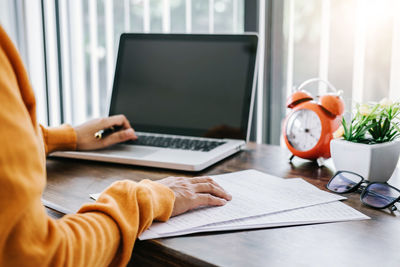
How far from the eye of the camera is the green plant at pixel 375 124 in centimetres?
93

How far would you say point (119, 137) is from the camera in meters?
1.22

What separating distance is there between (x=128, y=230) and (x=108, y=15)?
1748mm

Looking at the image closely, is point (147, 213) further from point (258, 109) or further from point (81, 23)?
point (81, 23)

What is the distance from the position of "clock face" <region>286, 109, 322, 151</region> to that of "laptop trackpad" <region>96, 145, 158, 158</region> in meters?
0.38

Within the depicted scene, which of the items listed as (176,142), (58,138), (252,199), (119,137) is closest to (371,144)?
(252,199)

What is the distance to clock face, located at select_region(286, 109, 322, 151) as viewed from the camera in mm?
1094

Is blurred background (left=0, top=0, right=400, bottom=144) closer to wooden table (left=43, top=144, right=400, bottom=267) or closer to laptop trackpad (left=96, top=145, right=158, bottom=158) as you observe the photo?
laptop trackpad (left=96, top=145, right=158, bottom=158)

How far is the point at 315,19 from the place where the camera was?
1.42 m

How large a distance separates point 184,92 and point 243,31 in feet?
1.40

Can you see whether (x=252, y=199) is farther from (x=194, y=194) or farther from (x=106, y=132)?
(x=106, y=132)

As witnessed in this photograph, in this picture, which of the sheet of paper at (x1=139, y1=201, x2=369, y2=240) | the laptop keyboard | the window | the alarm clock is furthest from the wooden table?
the window

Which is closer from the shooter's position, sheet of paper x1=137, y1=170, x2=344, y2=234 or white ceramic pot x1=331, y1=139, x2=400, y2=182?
sheet of paper x1=137, y1=170, x2=344, y2=234

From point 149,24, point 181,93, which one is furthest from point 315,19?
point 149,24

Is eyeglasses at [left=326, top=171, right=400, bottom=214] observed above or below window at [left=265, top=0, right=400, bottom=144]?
below
